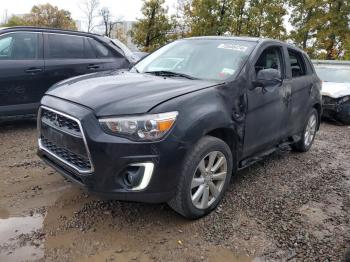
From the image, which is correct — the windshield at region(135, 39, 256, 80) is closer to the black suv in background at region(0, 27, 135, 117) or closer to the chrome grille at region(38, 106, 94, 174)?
the chrome grille at region(38, 106, 94, 174)

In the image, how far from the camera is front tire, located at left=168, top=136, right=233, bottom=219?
306 cm

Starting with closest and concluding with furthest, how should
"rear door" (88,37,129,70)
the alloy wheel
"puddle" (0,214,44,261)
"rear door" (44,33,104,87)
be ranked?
"puddle" (0,214,44,261)
the alloy wheel
"rear door" (44,33,104,87)
"rear door" (88,37,129,70)

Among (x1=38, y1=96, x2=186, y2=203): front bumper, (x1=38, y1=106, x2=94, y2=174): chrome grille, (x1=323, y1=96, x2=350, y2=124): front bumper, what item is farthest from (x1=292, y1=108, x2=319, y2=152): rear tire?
(x1=38, y1=106, x2=94, y2=174): chrome grille

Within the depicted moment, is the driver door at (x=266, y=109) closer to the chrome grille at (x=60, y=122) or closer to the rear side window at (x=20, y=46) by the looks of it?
the chrome grille at (x=60, y=122)

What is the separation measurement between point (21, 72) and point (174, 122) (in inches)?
150

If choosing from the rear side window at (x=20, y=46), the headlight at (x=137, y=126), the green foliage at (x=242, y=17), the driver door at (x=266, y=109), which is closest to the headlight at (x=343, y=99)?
the driver door at (x=266, y=109)

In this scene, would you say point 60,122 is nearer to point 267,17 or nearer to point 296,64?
point 296,64

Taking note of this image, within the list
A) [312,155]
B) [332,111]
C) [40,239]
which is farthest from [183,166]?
[332,111]

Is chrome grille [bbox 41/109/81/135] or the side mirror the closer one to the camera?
chrome grille [bbox 41/109/81/135]

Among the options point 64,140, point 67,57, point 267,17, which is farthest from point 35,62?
point 267,17

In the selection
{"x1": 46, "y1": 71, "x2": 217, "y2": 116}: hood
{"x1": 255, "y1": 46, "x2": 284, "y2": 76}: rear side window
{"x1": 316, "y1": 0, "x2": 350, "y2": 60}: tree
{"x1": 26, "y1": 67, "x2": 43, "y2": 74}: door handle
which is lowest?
{"x1": 26, "y1": 67, "x2": 43, "y2": 74}: door handle

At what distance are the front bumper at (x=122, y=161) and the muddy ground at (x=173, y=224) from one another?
43 cm

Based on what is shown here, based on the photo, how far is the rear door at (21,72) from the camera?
222 inches

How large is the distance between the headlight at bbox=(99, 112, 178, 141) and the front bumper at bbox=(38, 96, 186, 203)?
0.15 feet
